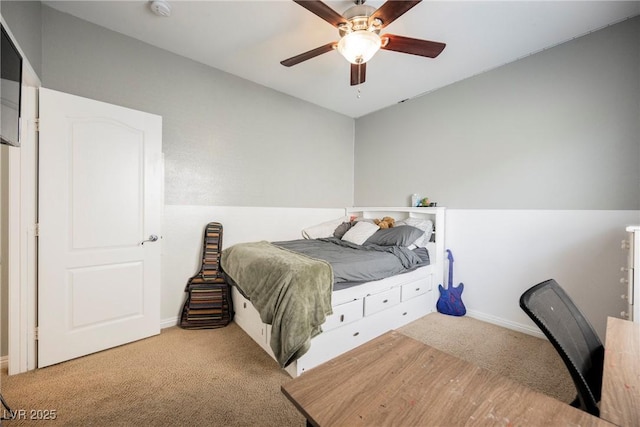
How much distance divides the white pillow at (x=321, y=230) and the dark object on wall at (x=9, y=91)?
2743 millimetres

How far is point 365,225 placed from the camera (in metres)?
3.38

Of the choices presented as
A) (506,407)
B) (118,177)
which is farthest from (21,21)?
(506,407)

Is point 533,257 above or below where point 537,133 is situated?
below

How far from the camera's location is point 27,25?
5.98 ft

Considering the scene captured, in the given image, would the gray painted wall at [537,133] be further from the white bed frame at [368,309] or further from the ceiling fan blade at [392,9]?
the ceiling fan blade at [392,9]

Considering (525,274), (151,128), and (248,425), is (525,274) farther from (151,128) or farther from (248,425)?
(151,128)

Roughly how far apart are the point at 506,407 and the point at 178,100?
3258 millimetres

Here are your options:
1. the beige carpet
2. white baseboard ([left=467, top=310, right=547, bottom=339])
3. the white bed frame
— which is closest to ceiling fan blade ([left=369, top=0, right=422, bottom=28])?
the white bed frame

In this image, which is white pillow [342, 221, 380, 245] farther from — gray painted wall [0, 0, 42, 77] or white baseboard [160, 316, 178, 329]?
gray painted wall [0, 0, 42, 77]

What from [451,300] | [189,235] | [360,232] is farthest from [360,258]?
[189,235]

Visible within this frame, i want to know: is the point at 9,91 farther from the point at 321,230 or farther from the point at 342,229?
the point at 342,229

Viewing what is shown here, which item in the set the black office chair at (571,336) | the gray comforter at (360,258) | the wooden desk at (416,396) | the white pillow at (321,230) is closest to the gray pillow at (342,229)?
the white pillow at (321,230)

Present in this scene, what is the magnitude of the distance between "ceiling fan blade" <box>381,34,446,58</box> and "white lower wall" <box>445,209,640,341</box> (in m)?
1.82

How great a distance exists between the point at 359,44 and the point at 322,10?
315mm
